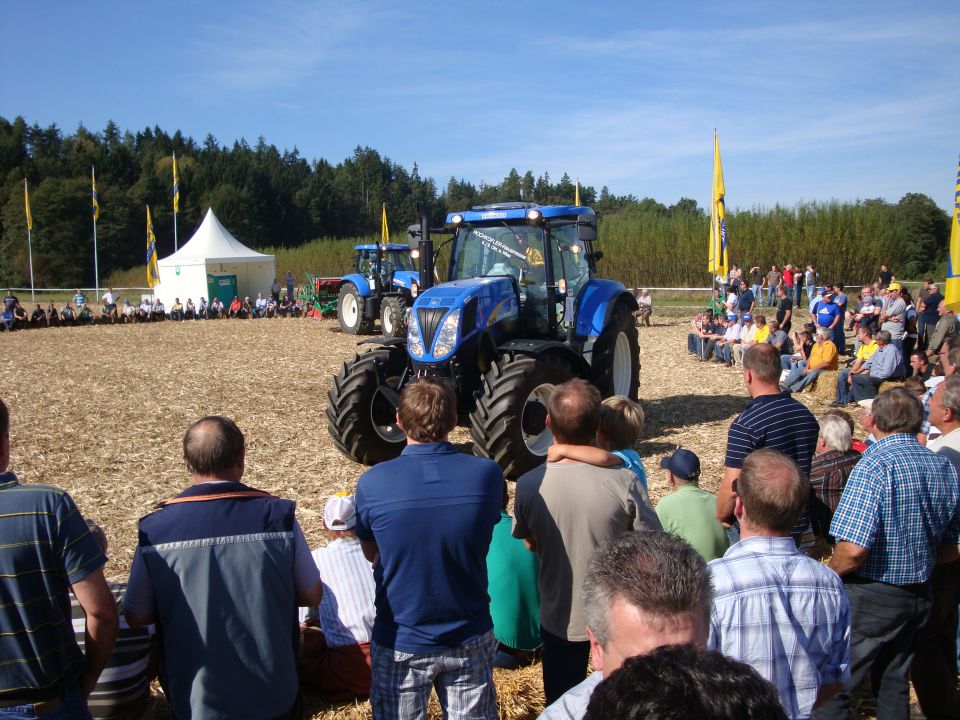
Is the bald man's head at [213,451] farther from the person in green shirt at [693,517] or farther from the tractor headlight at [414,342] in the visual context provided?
the tractor headlight at [414,342]

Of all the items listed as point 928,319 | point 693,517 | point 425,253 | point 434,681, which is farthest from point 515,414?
point 928,319

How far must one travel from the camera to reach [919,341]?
12.0 metres

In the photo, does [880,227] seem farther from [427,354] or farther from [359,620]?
[359,620]

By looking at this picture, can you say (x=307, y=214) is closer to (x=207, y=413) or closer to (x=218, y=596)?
(x=207, y=413)

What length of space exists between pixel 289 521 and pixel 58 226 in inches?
2036

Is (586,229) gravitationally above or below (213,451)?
above

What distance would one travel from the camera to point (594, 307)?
300 inches

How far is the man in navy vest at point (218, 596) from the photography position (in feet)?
Answer: 7.10

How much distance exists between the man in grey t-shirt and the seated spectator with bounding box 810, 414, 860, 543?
25.8 feet

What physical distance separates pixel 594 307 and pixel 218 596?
5882 mm

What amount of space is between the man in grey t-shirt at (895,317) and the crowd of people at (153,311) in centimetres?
1888

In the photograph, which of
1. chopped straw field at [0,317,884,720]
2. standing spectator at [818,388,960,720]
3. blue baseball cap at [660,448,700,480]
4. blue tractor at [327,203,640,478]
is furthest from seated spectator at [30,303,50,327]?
standing spectator at [818,388,960,720]

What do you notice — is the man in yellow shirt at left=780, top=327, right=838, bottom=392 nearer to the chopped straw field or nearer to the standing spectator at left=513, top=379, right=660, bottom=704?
the chopped straw field

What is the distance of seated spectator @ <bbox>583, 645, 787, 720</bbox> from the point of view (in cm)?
92
